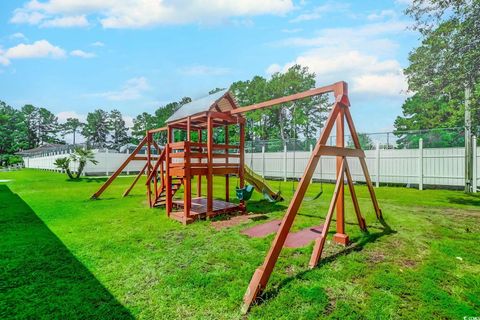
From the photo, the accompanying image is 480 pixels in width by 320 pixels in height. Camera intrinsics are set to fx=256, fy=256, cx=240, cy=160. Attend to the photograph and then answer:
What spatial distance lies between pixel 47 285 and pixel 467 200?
11857 millimetres

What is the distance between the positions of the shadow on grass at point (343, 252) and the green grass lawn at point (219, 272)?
17 millimetres

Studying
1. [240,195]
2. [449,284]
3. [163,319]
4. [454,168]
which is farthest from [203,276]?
[454,168]

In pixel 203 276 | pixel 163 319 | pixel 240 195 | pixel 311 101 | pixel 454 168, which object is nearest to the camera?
pixel 163 319

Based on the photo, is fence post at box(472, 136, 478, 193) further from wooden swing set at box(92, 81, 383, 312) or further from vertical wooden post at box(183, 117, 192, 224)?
vertical wooden post at box(183, 117, 192, 224)

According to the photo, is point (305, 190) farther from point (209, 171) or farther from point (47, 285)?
point (209, 171)

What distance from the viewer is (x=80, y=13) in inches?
323

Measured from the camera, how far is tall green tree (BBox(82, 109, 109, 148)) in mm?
67000

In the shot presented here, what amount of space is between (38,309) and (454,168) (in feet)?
47.9

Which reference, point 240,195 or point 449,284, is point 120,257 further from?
point 449,284

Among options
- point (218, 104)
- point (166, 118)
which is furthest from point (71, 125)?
point (218, 104)

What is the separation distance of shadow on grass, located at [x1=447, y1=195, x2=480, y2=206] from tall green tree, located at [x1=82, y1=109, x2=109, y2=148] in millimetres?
72773

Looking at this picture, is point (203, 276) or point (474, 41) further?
point (474, 41)

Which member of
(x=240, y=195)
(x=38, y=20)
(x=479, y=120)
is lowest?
(x=240, y=195)

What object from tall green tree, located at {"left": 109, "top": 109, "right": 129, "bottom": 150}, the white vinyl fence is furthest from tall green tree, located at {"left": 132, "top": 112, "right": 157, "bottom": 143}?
the white vinyl fence
